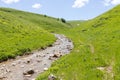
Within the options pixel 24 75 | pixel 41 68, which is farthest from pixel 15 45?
pixel 24 75

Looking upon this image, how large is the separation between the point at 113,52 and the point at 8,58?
14411 millimetres

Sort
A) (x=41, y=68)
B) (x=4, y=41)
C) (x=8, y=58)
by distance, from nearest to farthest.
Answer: (x=41, y=68) → (x=8, y=58) → (x=4, y=41)

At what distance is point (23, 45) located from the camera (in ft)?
154

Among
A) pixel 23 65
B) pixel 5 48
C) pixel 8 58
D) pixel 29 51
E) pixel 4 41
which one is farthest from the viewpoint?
pixel 4 41

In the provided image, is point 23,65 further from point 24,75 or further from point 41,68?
point 24,75

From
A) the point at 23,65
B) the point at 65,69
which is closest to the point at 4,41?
the point at 23,65

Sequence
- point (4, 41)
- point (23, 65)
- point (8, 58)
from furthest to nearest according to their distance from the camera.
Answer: point (4, 41), point (8, 58), point (23, 65)

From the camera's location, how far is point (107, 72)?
25.2 metres

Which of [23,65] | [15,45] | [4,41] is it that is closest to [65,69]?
[23,65]

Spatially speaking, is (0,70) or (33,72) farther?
(0,70)

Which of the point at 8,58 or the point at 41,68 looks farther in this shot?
the point at 8,58

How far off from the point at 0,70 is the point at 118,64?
504 inches

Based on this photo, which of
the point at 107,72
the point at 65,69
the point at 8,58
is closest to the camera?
the point at 107,72

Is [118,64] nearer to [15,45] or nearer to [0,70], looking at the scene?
[0,70]
